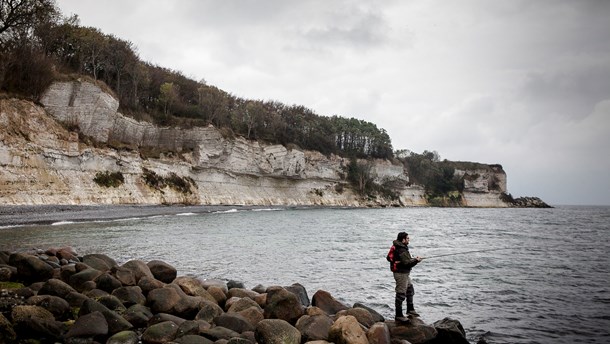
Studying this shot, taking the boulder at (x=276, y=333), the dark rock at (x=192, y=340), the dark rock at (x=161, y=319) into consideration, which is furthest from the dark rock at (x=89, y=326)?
the boulder at (x=276, y=333)

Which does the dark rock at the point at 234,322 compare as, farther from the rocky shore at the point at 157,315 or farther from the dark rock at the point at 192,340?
the dark rock at the point at 192,340

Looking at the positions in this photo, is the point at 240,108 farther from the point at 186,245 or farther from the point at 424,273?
the point at 424,273

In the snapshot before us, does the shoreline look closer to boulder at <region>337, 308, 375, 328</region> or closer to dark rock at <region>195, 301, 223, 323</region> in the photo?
dark rock at <region>195, 301, 223, 323</region>

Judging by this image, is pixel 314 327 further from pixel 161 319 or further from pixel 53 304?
pixel 53 304

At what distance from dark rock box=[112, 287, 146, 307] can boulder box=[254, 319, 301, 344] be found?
3.12m

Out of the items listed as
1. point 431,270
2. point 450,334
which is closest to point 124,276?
point 450,334

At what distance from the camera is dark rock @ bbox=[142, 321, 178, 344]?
685cm

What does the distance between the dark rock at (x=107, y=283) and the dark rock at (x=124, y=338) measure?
2806 mm

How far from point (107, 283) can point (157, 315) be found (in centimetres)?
241

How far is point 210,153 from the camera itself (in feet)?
229

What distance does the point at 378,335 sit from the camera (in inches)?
299

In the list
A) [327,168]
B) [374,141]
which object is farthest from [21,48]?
[374,141]

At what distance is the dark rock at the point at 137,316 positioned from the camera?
25.4ft

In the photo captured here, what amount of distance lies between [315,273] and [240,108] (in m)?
76.4
